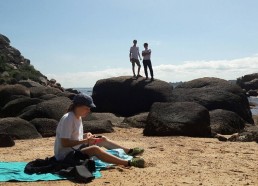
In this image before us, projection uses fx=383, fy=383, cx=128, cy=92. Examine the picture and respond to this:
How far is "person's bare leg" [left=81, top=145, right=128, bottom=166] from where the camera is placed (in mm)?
7043

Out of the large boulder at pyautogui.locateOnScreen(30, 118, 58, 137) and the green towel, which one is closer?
the green towel

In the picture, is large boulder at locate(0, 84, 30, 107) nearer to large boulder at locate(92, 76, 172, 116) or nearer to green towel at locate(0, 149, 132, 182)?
large boulder at locate(92, 76, 172, 116)

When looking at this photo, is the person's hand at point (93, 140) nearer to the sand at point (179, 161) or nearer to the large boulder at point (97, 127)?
the sand at point (179, 161)

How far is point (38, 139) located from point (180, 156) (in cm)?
516

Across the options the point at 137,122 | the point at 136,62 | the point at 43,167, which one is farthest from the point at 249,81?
the point at 43,167

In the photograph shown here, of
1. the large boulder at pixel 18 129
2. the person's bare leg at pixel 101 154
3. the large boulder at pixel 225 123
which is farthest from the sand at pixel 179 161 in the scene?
the large boulder at pixel 225 123

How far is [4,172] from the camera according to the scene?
263 inches

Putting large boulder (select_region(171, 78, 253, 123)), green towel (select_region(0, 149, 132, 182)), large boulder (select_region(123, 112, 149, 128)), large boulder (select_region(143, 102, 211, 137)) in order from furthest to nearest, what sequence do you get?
large boulder (select_region(171, 78, 253, 123)) < large boulder (select_region(123, 112, 149, 128)) < large boulder (select_region(143, 102, 211, 137)) < green towel (select_region(0, 149, 132, 182))

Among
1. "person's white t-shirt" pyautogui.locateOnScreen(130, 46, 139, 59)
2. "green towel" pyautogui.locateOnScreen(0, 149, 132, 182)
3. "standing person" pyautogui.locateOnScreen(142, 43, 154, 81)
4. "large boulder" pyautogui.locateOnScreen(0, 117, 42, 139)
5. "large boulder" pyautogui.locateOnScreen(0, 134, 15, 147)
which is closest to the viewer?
"green towel" pyautogui.locateOnScreen(0, 149, 132, 182)

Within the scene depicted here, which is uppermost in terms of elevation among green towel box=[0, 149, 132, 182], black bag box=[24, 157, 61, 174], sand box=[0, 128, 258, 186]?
black bag box=[24, 157, 61, 174]

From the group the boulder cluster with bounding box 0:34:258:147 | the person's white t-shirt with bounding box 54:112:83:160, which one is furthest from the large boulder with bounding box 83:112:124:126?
the person's white t-shirt with bounding box 54:112:83:160

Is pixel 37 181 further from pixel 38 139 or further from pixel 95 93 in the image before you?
pixel 95 93

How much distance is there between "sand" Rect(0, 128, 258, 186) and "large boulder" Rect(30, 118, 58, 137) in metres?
1.10

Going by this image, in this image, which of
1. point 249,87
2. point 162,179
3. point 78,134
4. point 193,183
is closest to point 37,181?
point 78,134
